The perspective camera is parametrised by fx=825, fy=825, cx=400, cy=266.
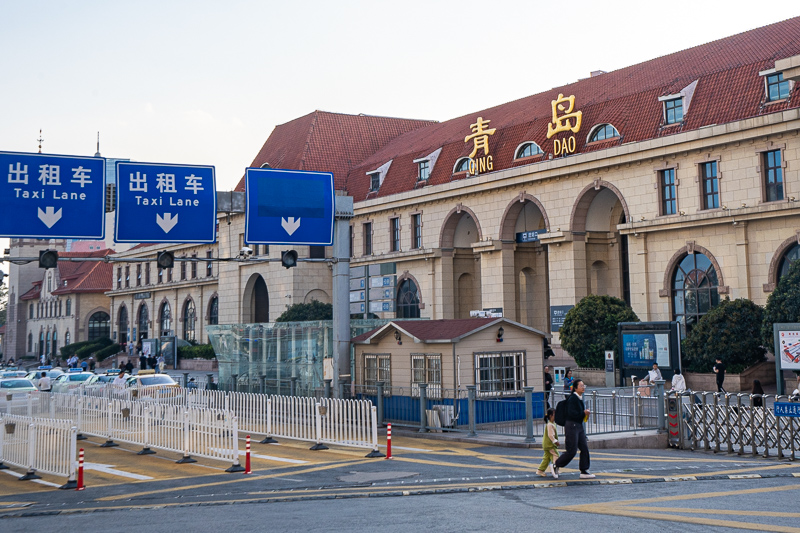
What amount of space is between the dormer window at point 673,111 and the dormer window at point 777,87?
4740mm

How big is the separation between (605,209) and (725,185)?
29.0 ft

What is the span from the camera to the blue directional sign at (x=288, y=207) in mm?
23672

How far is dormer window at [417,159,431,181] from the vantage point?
5616cm

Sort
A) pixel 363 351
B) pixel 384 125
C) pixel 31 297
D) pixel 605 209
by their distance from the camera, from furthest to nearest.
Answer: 1. pixel 31 297
2. pixel 384 125
3. pixel 605 209
4. pixel 363 351

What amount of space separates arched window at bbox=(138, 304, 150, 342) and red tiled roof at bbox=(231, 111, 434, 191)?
26.2 m

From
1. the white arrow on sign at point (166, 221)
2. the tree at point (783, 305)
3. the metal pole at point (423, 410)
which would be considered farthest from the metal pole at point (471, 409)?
the tree at point (783, 305)

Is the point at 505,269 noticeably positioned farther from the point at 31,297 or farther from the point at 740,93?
the point at 31,297

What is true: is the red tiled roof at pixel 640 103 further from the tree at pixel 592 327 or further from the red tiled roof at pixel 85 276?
the red tiled roof at pixel 85 276

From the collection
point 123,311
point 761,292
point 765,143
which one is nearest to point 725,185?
point 765,143

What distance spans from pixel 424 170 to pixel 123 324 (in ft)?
162

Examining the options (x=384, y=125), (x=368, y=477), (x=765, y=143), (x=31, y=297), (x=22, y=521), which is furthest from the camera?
(x=31, y=297)

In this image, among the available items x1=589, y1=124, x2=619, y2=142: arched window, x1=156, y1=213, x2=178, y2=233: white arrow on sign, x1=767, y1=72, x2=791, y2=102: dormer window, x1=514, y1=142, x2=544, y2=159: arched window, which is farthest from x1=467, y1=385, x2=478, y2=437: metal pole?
x1=514, y1=142, x2=544, y2=159: arched window

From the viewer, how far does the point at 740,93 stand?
39.4 m

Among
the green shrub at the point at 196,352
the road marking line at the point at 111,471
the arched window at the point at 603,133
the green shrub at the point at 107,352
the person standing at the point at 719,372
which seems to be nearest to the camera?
the road marking line at the point at 111,471
